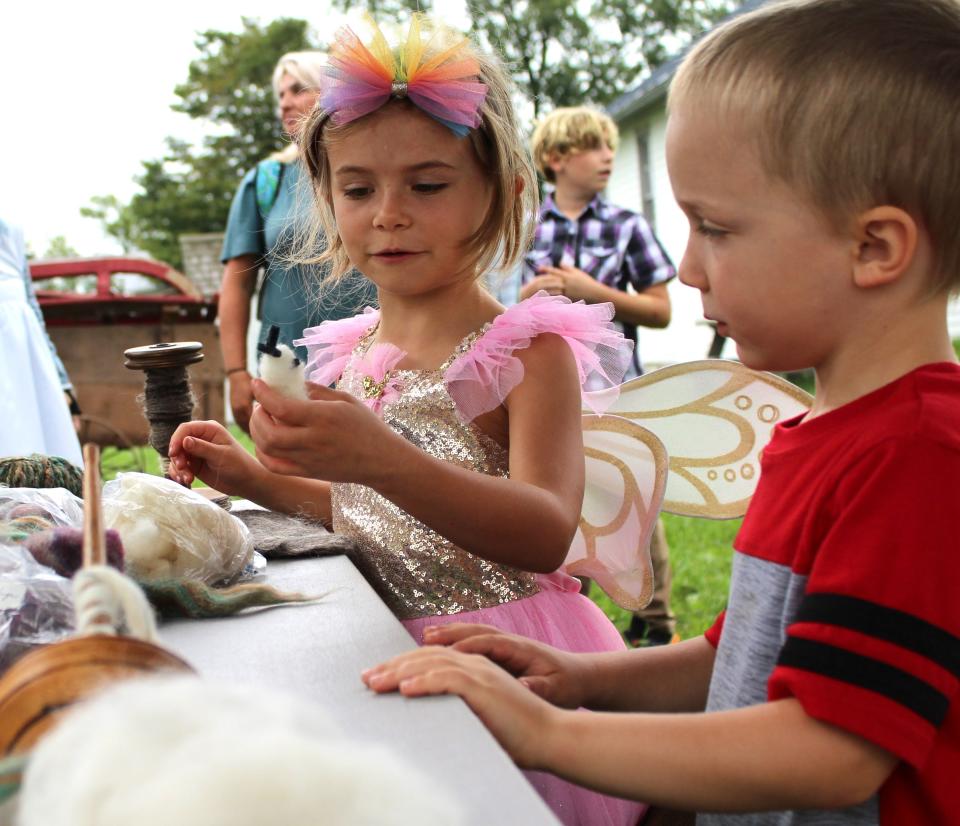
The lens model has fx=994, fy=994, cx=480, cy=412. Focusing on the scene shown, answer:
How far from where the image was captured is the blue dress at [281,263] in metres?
3.49

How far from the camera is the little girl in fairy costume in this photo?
173cm

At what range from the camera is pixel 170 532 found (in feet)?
4.04

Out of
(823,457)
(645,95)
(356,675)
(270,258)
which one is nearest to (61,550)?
(356,675)

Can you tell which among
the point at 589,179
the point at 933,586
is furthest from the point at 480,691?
the point at 589,179

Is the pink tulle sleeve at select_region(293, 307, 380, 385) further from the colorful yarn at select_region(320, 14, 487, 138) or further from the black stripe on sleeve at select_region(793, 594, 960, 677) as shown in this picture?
the black stripe on sleeve at select_region(793, 594, 960, 677)

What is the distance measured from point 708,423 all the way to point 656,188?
596 inches

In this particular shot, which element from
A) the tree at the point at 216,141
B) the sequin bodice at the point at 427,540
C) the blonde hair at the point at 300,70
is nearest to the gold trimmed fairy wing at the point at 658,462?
the sequin bodice at the point at 427,540

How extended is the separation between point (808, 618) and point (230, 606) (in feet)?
2.03

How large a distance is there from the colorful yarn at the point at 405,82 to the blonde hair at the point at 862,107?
0.77 meters

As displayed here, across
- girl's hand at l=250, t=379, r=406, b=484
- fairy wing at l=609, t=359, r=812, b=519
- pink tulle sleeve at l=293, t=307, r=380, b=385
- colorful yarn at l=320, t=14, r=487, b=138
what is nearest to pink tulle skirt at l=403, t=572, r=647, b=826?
fairy wing at l=609, t=359, r=812, b=519

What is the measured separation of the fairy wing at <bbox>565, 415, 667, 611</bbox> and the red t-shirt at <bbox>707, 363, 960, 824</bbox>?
76 centimetres

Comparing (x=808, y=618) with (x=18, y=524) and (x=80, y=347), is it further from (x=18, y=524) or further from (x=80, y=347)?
(x=80, y=347)

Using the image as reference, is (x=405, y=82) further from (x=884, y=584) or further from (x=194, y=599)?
(x=884, y=584)

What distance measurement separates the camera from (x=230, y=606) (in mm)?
1118
